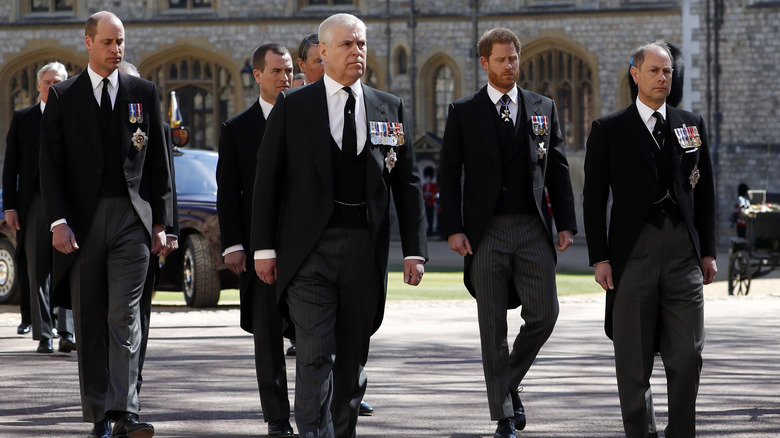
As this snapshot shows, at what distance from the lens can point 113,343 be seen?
593 cm

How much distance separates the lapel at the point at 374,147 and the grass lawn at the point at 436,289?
29.6 ft

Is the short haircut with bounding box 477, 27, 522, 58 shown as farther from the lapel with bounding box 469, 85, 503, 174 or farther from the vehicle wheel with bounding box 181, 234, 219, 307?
the vehicle wheel with bounding box 181, 234, 219, 307

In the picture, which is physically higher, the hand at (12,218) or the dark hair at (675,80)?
the dark hair at (675,80)

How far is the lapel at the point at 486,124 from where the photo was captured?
6.23m

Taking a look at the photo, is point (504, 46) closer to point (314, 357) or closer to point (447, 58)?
point (314, 357)

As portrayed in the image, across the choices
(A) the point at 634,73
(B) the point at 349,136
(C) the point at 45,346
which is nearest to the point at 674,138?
(A) the point at 634,73

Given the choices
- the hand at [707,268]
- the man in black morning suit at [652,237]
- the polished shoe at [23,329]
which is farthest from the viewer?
the polished shoe at [23,329]

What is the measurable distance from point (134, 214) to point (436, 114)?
92.8 ft

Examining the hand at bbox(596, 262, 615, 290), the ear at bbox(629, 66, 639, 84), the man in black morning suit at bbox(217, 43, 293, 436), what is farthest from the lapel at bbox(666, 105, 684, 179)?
the man in black morning suit at bbox(217, 43, 293, 436)

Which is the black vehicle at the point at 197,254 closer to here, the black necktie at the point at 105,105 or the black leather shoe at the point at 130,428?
the black necktie at the point at 105,105

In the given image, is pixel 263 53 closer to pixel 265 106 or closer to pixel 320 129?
pixel 265 106

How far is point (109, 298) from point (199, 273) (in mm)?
6892

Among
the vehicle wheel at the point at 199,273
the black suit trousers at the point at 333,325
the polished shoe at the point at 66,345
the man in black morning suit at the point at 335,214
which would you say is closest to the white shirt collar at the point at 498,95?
the man in black morning suit at the point at 335,214

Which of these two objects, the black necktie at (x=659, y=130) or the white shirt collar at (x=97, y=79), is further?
the white shirt collar at (x=97, y=79)
